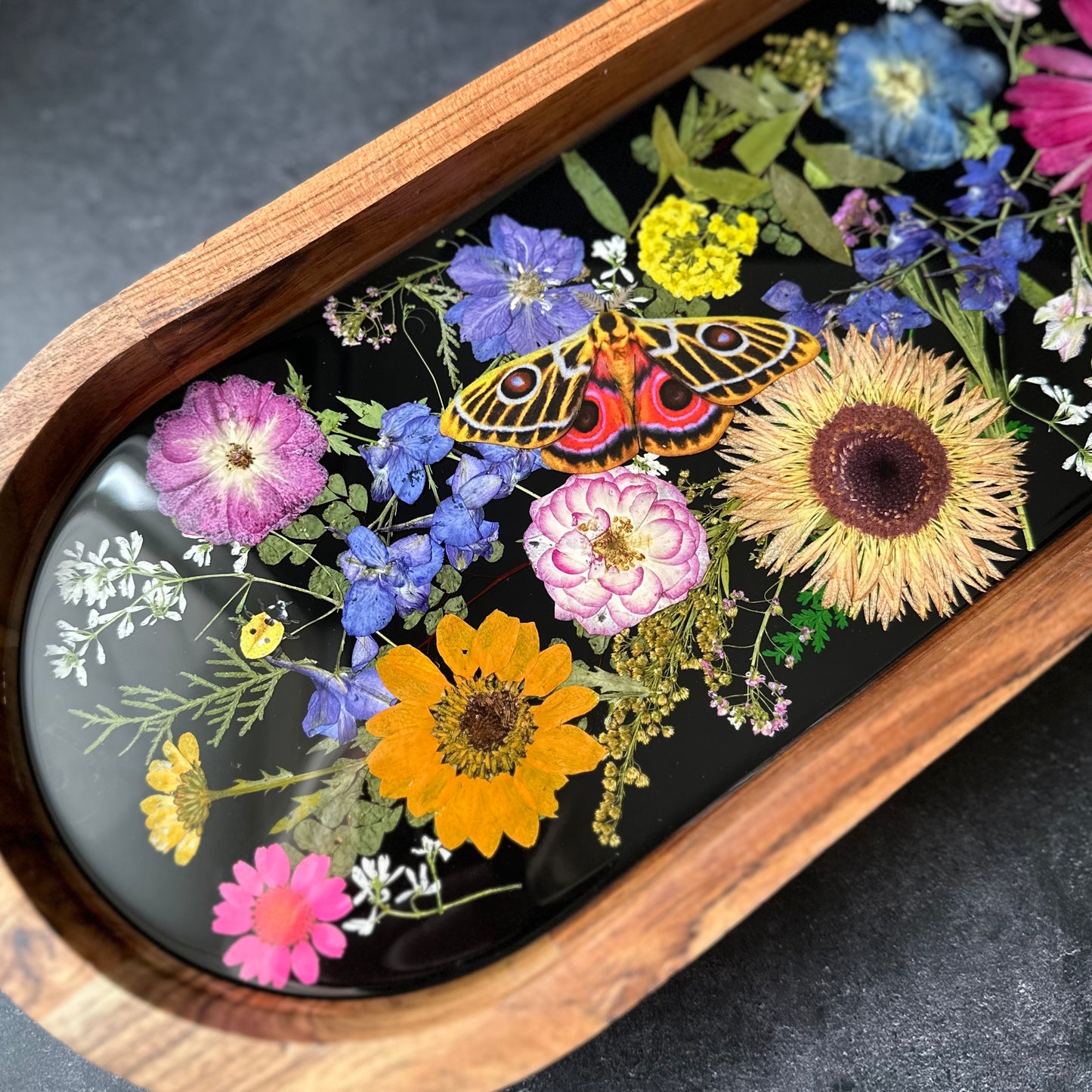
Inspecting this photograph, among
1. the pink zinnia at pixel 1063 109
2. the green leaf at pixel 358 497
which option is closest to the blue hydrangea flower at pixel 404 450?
the green leaf at pixel 358 497

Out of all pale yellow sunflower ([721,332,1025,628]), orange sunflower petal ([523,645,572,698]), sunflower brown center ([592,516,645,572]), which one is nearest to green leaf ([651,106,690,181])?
pale yellow sunflower ([721,332,1025,628])

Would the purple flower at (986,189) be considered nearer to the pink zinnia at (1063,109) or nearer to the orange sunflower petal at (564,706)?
the pink zinnia at (1063,109)

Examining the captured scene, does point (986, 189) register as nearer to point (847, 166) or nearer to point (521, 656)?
point (847, 166)

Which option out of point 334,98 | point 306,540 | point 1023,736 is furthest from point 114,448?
point 1023,736

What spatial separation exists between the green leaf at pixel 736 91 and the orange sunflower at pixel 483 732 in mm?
507

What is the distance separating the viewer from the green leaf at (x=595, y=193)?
0.76 meters

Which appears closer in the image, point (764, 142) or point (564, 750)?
point (564, 750)

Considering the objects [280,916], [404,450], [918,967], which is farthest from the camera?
[918,967]

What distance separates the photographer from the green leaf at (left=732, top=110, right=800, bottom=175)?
2.56 feet

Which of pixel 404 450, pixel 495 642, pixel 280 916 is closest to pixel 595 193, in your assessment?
pixel 404 450

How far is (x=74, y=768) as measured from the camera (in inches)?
24.7

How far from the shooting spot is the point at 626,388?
2.34ft

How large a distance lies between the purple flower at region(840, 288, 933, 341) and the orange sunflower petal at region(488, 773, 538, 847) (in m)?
0.46

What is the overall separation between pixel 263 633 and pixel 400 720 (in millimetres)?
123
